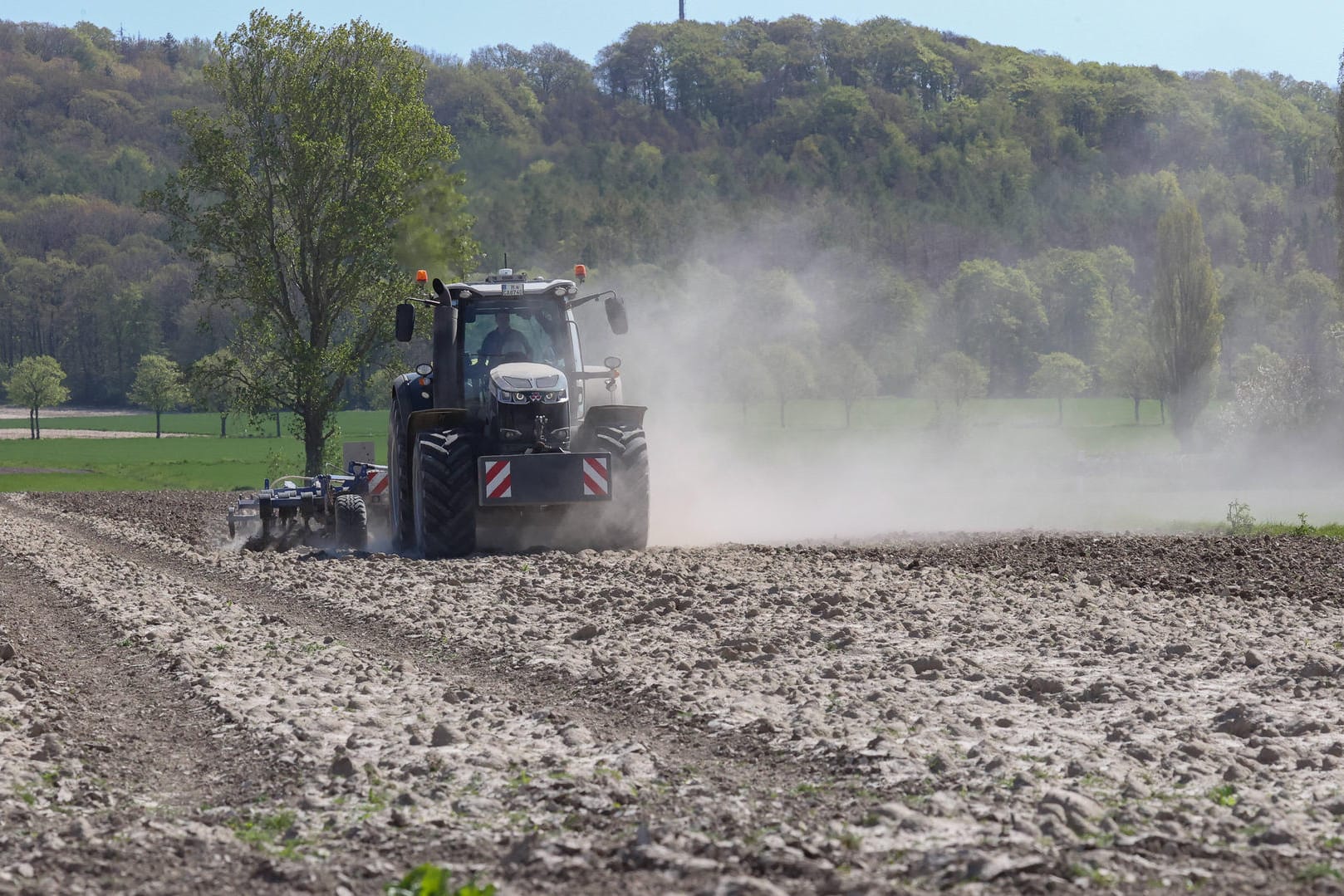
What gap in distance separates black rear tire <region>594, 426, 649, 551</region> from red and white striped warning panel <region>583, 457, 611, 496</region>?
263 mm

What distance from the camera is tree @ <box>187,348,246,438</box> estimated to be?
36.3m

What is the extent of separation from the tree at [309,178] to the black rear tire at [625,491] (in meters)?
18.8

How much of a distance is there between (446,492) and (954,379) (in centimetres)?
7384

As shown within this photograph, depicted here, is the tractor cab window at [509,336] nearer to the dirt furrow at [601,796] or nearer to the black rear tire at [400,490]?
the black rear tire at [400,490]

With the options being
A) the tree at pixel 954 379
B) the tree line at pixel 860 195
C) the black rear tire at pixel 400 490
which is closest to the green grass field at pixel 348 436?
the tree at pixel 954 379

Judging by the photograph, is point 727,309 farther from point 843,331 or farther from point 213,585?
point 843,331

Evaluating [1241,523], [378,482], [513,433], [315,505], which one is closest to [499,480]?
[513,433]

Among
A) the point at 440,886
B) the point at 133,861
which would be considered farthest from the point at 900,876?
the point at 133,861

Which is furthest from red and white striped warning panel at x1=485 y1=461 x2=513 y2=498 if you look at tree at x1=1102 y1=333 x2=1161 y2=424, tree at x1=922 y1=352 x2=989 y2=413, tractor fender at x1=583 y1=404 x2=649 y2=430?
tree at x1=922 y1=352 x2=989 y2=413

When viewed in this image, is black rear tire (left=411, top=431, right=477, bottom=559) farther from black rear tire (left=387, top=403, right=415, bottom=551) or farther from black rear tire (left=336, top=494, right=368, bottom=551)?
black rear tire (left=336, top=494, right=368, bottom=551)

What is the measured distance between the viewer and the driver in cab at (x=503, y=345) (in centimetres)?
1811

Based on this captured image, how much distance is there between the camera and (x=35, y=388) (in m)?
87.5

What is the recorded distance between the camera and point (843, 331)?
89.1 meters

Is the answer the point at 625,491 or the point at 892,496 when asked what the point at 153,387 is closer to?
the point at 892,496
